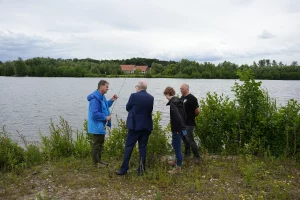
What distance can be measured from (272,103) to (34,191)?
6744mm

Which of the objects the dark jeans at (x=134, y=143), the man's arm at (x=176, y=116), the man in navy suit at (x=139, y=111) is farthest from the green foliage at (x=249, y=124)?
the man in navy suit at (x=139, y=111)

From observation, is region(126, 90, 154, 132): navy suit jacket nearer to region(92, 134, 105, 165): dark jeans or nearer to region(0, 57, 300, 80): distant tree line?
region(92, 134, 105, 165): dark jeans

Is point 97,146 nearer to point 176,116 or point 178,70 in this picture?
point 176,116

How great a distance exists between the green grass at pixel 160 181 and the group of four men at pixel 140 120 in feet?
1.11

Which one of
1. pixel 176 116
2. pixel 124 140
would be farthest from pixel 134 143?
pixel 124 140

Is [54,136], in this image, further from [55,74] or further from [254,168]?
[55,74]

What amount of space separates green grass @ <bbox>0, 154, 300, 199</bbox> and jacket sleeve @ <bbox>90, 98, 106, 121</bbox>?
1.28 metres

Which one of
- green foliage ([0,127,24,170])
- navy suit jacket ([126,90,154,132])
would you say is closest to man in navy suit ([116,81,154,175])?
navy suit jacket ([126,90,154,132])

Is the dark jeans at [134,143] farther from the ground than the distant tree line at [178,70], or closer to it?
closer to it

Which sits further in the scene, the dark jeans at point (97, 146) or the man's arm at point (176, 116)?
the dark jeans at point (97, 146)

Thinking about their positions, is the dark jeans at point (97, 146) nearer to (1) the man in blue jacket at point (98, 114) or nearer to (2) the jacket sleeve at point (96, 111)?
(1) the man in blue jacket at point (98, 114)

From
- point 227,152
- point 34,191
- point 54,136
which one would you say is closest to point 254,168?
point 227,152

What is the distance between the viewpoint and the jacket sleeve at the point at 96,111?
6635mm

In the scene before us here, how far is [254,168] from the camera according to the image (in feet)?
22.0
